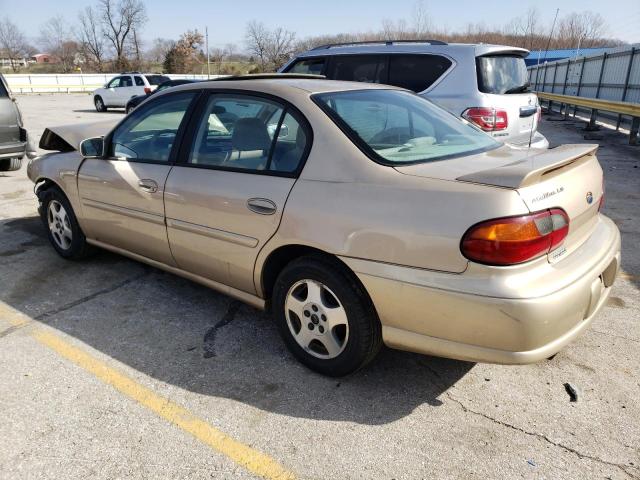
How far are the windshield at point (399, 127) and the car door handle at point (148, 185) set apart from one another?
4.32 ft

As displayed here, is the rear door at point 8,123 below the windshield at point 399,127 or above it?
below

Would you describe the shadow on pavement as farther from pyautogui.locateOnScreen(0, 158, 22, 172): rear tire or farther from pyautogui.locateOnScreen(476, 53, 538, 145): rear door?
pyautogui.locateOnScreen(0, 158, 22, 172): rear tire

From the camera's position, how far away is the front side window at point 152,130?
3.58m

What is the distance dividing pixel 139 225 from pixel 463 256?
2436 mm

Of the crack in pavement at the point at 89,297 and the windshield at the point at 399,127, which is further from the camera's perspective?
the crack in pavement at the point at 89,297

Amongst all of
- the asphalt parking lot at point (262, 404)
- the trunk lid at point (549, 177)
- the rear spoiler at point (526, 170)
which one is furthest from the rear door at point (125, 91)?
the rear spoiler at point (526, 170)

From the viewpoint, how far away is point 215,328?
349 centimetres

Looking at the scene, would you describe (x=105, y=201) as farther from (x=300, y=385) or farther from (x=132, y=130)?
(x=300, y=385)

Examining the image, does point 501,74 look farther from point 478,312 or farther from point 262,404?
point 262,404

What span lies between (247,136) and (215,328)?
131cm

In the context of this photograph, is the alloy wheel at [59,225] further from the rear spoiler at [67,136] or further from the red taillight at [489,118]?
the red taillight at [489,118]

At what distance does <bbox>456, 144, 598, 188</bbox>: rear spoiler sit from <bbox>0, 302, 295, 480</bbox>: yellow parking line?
5.13 ft

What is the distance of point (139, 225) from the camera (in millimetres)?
3727

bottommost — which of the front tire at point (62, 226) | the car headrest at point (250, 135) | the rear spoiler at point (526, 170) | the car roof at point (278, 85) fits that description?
the front tire at point (62, 226)
